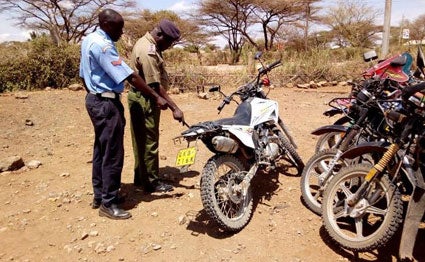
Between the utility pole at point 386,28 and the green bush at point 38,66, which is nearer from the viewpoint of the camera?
the green bush at point 38,66

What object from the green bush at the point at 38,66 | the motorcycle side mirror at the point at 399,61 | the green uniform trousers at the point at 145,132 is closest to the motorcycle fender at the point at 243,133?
the green uniform trousers at the point at 145,132

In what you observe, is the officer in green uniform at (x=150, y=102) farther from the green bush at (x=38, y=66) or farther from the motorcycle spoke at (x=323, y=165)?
the green bush at (x=38, y=66)

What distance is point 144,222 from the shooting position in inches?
130

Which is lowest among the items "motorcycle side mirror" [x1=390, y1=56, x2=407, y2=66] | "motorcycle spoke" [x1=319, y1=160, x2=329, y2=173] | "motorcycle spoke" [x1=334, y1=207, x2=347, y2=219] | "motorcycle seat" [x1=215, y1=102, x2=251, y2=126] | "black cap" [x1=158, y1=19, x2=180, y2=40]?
"motorcycle spoke" [x1=334, y1=207, x2=347, y2=219]

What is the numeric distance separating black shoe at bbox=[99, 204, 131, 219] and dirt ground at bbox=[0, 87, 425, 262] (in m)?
0.05

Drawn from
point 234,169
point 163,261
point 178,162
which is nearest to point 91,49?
point 178,162

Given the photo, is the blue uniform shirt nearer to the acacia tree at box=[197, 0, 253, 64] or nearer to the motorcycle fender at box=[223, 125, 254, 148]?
the motorcycle fender at box=[223, 125, 254, 148]

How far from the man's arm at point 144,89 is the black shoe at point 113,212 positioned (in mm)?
1006

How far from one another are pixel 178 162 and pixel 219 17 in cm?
2367

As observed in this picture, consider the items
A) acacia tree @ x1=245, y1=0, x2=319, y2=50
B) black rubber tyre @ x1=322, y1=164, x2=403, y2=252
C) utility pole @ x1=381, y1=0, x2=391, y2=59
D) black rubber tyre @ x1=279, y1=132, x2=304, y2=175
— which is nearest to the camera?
black rubber tyre @ x1=322, y1=164, x2=403, y2=252

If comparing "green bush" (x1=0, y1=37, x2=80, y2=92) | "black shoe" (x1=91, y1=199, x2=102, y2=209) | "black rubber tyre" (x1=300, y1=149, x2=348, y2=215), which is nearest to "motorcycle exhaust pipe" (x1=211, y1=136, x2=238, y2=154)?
"black rubber tyre" (x1=300, y1=149, x2=348, y2=215)

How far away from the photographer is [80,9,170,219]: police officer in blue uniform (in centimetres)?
304

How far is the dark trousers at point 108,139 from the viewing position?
3131mm

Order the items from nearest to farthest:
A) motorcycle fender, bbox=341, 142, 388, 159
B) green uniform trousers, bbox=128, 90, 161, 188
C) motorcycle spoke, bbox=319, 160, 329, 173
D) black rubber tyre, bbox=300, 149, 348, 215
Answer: motorcycle fender, bbox=341, 142, 388, 159, black rubber tyre, bbox=300, 149, 348, 215, motorcycle spoke, bbox=319, 160, 329, 173, green uniform trousers, bbox=128, 90, 161, 188
